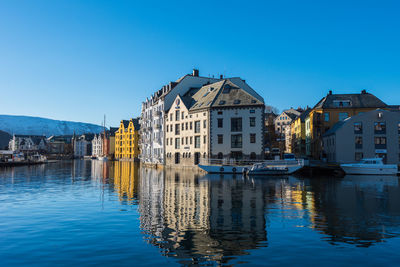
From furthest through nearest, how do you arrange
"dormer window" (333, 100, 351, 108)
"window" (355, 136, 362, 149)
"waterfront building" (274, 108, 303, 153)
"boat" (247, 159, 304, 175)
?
"waterfront building" (274, 108, 303, 153)
"dormer window" (333, 100, 351, 108)
"window" (355, 136, 362, 149)
"boat" (247, 159, 304, 175)

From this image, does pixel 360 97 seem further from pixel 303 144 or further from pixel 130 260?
pixel 130 260

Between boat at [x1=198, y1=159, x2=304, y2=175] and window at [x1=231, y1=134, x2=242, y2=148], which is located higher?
window at [x1=231, y1=134, x2=242, y2=148]

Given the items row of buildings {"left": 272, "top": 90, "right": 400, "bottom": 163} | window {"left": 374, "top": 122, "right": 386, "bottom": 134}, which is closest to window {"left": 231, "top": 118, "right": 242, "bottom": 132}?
row of buildings {"left": 272, "top": 90, "right": 400, "bottom": 163}

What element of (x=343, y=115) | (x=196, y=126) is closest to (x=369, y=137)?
(x=343, y=115)

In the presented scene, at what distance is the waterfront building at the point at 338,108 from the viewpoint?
6588 cm

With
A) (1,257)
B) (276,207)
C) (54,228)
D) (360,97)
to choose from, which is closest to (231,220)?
(276,207)

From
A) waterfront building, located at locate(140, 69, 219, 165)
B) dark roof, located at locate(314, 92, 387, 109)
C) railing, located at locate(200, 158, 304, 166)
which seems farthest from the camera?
waterfront building, located at locate(140, 69, 219, 165)

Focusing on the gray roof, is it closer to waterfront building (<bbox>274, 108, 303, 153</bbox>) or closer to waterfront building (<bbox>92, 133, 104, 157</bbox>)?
waterfront building (<bbox>274, 108, 303, 153</bbox>)

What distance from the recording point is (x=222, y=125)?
197 ft

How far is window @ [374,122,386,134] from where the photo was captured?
183ft


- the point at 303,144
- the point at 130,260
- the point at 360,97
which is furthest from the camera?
the point at 303,144

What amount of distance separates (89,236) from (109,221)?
2958 millimetres

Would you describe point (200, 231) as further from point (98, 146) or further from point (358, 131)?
point (98, 146)

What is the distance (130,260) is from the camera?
10773mm
